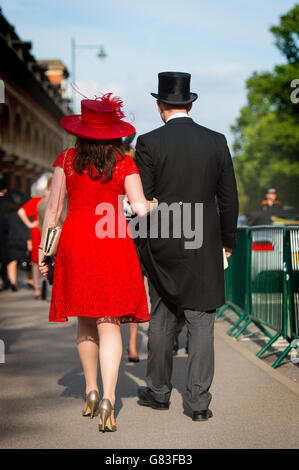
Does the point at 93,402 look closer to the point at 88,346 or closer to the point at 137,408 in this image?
the point at 88,346

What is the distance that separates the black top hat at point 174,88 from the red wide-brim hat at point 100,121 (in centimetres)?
47

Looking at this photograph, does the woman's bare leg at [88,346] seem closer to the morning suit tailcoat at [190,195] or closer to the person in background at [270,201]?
the morning suit tailcoat at [190,195]

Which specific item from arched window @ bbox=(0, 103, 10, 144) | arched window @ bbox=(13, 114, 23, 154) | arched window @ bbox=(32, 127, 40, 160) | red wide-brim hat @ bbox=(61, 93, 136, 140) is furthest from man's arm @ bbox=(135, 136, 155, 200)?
arched window @ bbox=(32, 127, 40, 160)

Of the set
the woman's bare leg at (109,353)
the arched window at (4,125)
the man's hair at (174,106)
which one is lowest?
the woman's bare leg at (109,353)

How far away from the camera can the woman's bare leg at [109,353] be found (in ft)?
16.0

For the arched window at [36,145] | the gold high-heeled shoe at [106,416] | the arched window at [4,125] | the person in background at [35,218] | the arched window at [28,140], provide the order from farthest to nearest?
the arched window at [36,145], the arched window at [28,140], the arched window at [4,125], the person in background at [35,218], the gold high-heeled shoe at [106,416]

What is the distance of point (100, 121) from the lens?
4.94 meters

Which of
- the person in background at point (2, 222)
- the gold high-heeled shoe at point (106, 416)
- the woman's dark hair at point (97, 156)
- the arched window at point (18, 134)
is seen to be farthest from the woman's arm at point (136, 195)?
the arched window at point (18, 134)

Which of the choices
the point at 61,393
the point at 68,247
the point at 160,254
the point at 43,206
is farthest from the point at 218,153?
the point at 43,206

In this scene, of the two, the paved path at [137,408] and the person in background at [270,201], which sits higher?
the person in background at [270,201]

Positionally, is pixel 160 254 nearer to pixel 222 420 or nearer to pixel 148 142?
pixel 148 142

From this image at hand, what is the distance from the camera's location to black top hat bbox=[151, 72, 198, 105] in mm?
5379

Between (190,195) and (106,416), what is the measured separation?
1.51 meters

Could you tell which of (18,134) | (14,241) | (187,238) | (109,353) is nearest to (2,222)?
(14,241)
